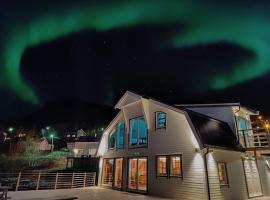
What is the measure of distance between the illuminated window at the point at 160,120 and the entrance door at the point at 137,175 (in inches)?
89.7

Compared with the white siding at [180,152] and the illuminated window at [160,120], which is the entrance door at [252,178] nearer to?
the white siding at [180,152]

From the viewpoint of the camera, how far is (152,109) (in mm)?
12242

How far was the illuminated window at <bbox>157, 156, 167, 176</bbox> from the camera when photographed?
422 inches

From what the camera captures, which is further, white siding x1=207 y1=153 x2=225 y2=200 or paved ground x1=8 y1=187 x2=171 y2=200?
paved ground x1=8 y1=187 x2=171 y2=200

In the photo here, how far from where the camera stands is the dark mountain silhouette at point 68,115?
298ft

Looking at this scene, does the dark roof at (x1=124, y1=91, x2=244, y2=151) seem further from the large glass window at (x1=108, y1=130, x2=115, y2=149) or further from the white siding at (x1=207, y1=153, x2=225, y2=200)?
the large glass window at (x1=108, y1=130, x2=115, y2=149)

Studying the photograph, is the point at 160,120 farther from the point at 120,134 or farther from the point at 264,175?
the point at 264,175

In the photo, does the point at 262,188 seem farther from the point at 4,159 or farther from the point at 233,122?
the point at 4,159

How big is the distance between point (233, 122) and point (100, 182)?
1052 centimetres

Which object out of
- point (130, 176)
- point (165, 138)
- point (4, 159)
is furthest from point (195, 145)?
point (4, 159)

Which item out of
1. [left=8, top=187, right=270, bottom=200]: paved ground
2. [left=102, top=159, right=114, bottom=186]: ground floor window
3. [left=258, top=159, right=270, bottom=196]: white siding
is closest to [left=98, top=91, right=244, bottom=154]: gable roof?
[left=258, top=159, right=270, bottom=196]: white siding

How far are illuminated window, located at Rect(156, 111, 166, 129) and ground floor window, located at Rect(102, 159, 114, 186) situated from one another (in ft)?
17.1

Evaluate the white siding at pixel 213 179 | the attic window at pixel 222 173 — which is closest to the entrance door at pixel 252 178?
the attic window at pixel 222 173

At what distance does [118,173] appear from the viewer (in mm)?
13789
